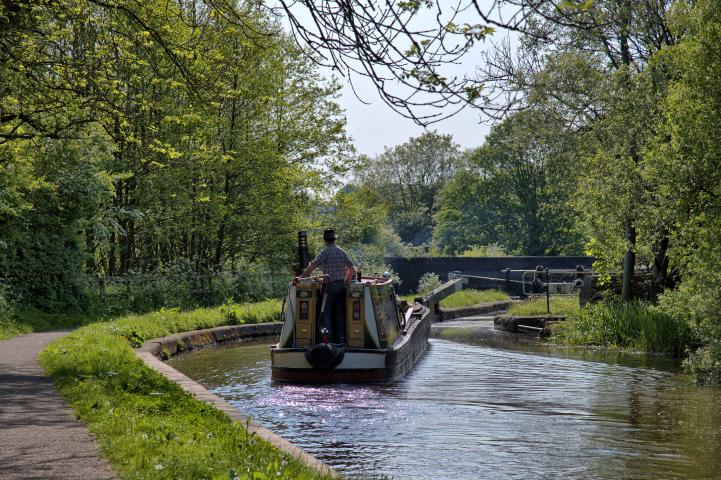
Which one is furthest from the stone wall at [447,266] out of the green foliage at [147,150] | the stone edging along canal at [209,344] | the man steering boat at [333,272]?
the man steering boat at [333,272]

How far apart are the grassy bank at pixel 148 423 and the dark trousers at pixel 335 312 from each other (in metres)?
3.20

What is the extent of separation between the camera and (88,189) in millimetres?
22750

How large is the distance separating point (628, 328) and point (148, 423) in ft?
46.9

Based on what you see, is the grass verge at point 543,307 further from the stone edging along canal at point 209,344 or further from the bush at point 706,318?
the bush at point 706,318

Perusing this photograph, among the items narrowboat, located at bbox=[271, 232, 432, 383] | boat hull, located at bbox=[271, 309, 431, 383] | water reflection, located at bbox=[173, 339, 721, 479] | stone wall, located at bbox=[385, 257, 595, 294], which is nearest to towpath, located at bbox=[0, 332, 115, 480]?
water reflection, located at bbox=[173, 339, 721, 479]

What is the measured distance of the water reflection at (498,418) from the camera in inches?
351

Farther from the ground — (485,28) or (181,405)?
(485,28)

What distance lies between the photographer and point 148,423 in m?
8.10

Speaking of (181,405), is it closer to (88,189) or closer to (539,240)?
(88,189)

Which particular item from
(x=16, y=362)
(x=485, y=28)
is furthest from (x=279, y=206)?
(x=485, y=28)

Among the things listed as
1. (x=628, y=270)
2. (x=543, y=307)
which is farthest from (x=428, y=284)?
(x=628, y=270)

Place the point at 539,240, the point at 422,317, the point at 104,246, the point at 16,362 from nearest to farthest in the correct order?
the point at 16,362, the point at 422,317, the point at 104,246, the point at 539,240

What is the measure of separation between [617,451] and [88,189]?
16.5 metres

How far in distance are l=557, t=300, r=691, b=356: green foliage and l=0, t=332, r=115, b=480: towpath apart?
12.2 m
